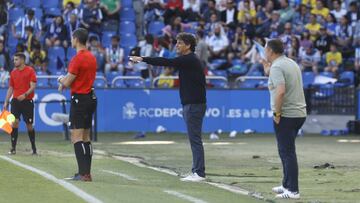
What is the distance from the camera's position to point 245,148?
2111 centimetres

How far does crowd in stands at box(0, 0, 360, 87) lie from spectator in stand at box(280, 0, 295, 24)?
0.13 feet

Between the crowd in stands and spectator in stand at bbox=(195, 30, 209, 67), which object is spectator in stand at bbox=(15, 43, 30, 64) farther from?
spectator in stand at bbox=(195, 30, 209, 67)

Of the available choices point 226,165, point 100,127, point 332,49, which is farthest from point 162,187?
point 332,49

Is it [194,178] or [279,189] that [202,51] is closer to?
[194,178]

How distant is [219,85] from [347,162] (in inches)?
443

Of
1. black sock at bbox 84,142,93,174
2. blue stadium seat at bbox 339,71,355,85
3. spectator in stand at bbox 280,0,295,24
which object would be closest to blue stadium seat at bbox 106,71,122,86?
spectator in stand at bbox 280,0,295,24

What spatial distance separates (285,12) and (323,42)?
231 cm

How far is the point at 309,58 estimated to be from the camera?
29.8 metres

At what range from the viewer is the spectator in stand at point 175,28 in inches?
1206

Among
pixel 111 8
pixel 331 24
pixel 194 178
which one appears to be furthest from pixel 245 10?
pixel 194 178

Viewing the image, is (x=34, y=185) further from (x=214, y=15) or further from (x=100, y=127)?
(x=214, y=15)

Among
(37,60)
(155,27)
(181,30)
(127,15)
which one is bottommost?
(37,60)

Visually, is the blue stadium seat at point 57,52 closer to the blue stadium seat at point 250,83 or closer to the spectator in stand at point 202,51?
the spectator in stand at point 202,51

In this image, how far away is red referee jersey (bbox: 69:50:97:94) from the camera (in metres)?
12.7
